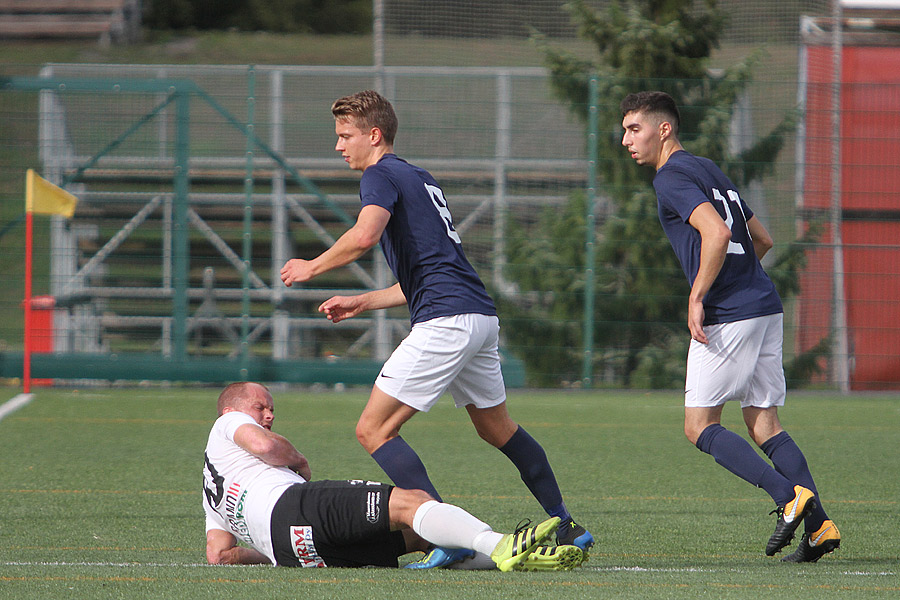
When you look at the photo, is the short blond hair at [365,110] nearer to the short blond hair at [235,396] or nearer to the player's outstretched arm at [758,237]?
the short blond hair at [235,396]

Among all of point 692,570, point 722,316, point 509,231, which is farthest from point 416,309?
point 509,231

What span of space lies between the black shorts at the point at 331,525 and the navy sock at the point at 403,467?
92 millimetres

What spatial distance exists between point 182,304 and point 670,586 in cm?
800

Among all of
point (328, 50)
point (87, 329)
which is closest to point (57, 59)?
point (328, 50)

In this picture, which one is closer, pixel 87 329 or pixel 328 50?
pixel 87 329

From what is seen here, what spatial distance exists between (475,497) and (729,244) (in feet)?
6.27

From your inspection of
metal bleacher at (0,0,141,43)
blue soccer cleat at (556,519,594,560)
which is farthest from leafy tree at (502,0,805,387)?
metal bleacher at (0,0,141,43)

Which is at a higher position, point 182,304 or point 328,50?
point 328,50

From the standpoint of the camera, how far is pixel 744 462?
13.2ft

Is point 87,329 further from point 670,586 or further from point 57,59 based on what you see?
point 57,59

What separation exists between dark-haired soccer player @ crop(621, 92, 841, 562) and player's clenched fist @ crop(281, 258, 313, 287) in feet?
4.57

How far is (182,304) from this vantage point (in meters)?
10.6

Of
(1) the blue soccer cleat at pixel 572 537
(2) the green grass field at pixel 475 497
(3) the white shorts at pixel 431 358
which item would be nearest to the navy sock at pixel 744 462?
(2) the green grass field at pixel 475 497

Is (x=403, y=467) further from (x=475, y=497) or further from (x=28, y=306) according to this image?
(x=28, y=306)
